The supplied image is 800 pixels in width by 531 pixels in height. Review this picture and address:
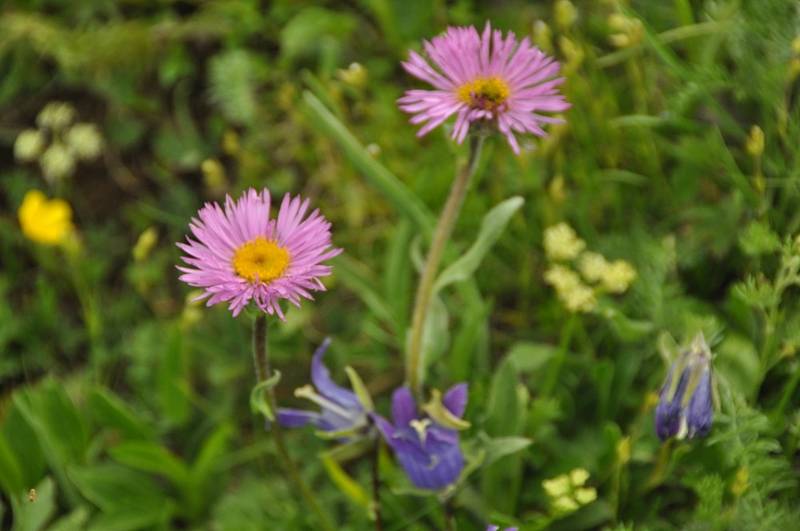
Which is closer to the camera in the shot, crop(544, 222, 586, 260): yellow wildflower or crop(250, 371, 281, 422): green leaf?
crop(250, 371, 281, 422): green leaf

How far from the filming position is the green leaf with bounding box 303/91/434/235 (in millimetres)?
1431

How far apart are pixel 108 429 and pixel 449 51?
104 cm

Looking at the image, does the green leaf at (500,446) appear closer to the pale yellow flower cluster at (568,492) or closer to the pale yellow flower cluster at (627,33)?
the pale yellow flower cluster at (568,492)

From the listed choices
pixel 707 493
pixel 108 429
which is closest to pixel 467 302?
pixel 707 493

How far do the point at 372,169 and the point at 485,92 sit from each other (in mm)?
394

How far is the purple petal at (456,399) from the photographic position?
1.28 m

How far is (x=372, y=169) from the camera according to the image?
149 centimetres

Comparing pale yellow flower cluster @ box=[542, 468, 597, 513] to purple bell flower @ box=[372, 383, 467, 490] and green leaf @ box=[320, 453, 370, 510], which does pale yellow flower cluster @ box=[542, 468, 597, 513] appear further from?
green leaf @ box=[320, 453, 370, 510]

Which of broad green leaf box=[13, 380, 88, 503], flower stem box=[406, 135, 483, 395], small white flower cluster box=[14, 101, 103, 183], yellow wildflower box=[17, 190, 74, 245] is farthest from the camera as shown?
small white flower cluster box=[14, 101, 103, 183]

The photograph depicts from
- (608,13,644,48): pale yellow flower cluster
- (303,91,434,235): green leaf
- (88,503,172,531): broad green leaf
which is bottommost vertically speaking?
(88,503,172,531): broad green leaf

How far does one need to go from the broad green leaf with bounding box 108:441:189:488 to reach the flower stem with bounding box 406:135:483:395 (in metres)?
0.47

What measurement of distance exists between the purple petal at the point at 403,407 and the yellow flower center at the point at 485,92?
0.43 m

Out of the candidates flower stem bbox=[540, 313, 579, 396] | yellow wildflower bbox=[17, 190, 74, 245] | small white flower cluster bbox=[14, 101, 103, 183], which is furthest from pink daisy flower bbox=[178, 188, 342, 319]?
small white flower cluster bbox=[14, 101, 103, 183]

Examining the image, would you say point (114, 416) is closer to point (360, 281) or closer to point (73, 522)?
point (73, 522)
